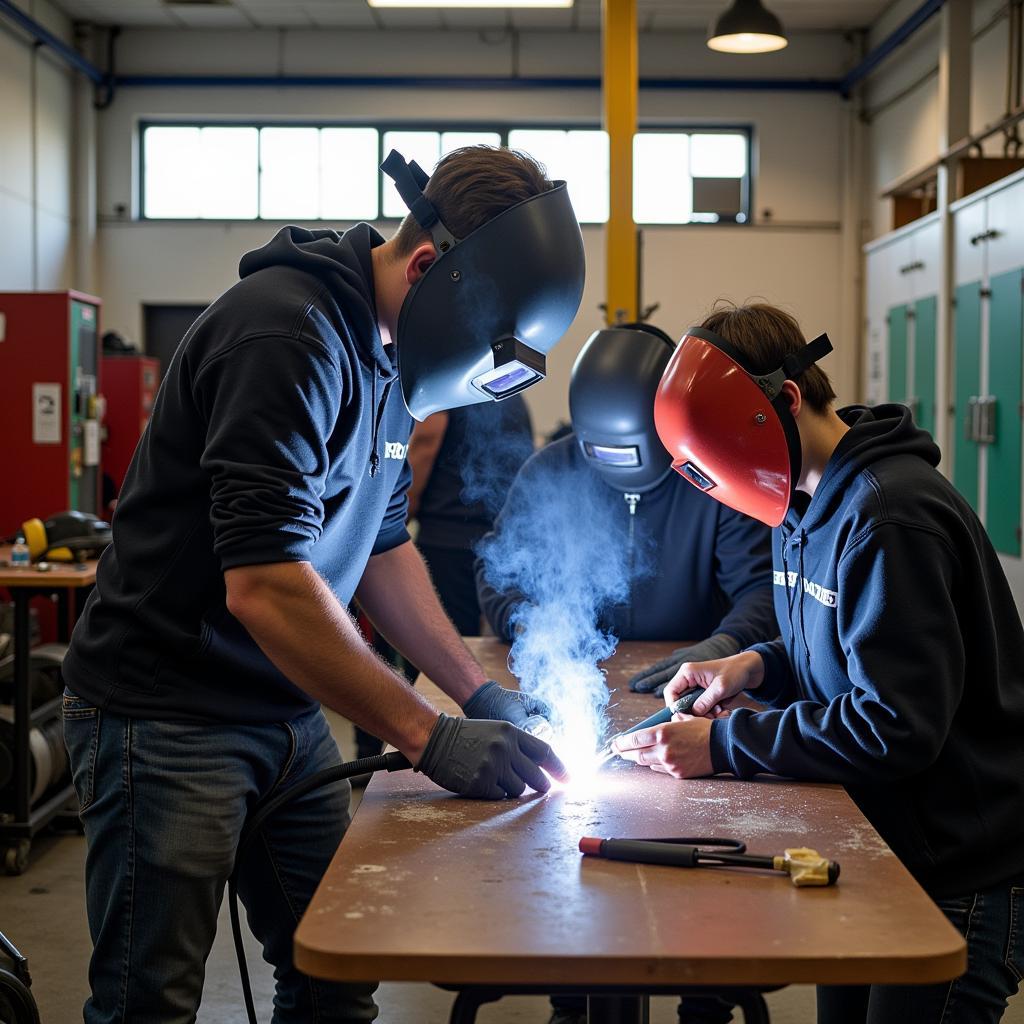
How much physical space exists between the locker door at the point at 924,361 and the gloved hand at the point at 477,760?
5.67 metres

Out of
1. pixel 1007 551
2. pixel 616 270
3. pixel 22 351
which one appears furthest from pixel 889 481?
pixel 22 351

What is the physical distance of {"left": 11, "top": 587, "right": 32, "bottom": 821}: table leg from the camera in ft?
12.1

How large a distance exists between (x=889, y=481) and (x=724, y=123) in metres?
8.37

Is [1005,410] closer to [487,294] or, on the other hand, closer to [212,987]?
[212,987]

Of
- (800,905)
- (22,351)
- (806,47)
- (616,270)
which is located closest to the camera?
(800,905)

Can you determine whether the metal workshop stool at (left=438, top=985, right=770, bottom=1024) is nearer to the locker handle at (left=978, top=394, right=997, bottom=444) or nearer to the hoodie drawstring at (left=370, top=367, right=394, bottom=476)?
the hoodie drawstring at (left=370, top=367, right=394, bottom=476)

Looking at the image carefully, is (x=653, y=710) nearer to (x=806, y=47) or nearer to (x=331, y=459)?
(x=331, y=459)

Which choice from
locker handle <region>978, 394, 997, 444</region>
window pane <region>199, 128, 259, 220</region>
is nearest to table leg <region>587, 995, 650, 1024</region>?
locker handle <region>978, 394, 997, 444</region>

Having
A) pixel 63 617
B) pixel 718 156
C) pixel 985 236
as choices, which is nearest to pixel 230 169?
pixel 718 156

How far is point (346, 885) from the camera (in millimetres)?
1174

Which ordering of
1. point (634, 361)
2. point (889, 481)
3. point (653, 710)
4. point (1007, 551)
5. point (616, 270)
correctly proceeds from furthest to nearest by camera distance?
point (1007, 551) → point (616, 270) → point (634, 361) → point (653, 710) → point (889, 481)

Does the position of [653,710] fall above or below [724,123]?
below

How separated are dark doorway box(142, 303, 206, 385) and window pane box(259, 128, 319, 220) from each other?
101cm

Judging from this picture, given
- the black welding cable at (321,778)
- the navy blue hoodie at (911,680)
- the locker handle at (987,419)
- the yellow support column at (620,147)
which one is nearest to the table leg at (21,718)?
the yellow support column at (620,147)
